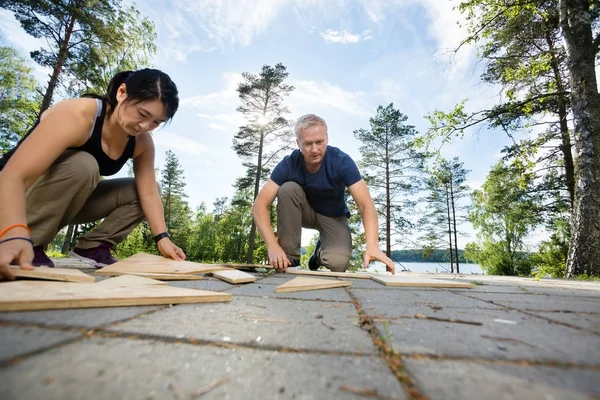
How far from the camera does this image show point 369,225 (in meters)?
2.74

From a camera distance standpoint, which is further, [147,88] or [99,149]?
[99,149]

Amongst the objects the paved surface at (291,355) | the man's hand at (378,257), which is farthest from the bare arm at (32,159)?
the man's hand at (378,257)

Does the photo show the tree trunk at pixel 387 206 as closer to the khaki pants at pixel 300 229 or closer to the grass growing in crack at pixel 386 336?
the khaki pants at pixel 300 229

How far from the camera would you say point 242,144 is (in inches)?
677

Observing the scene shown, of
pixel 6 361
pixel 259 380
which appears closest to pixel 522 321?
pixel 259 380

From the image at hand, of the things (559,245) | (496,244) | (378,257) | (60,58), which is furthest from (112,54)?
(496,244)

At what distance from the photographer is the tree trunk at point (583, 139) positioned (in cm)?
465

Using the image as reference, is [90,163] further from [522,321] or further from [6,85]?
[6,85]

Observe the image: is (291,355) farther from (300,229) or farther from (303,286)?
(300,229)

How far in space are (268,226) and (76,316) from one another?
2.11 metres

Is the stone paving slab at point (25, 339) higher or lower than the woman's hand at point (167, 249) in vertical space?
lower

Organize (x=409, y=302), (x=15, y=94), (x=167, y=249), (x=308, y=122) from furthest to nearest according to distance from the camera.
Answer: (x=15, y=94), (x=308, y=122), (x=167, y=249), (x=409, y=302)

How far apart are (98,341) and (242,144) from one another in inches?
678

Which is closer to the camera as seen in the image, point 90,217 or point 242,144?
point 90,217
